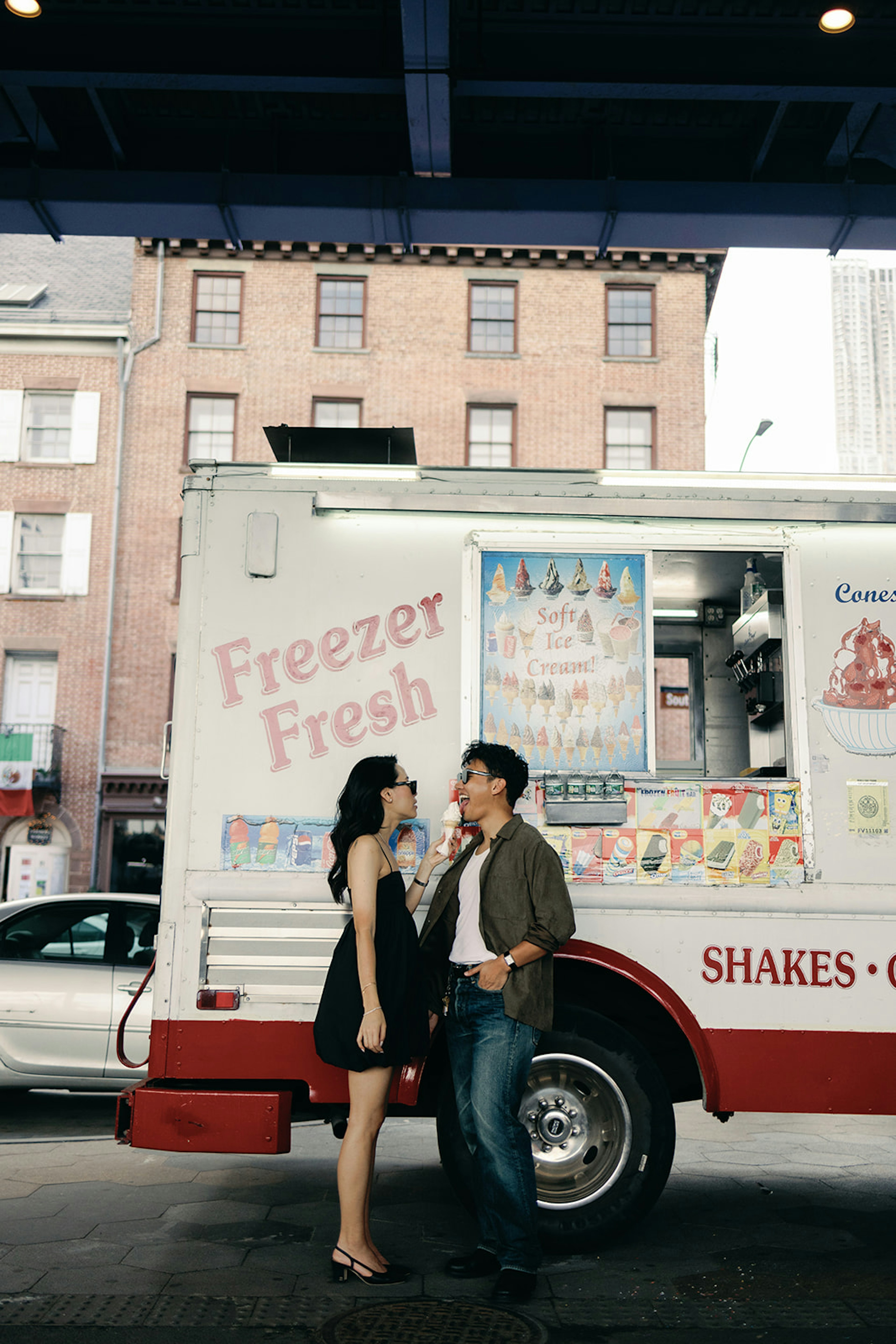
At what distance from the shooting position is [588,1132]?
4.66 meters

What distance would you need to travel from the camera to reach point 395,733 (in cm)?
481

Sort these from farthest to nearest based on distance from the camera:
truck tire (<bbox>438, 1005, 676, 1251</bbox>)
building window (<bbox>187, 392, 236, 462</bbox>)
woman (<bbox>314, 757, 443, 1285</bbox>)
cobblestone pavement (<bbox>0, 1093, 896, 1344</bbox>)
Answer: building window (<bbox>187, 392, 236, 462</bbox>) → truck tire (<bbox>438, 1005, 676, 1251</bbox>) → woman (<bbox>314, 757, 443, 1285</bbox>) → cobblestone pavement (<bbox>0, 1093, 896, 1344</bbox>)

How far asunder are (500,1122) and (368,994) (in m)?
0.70

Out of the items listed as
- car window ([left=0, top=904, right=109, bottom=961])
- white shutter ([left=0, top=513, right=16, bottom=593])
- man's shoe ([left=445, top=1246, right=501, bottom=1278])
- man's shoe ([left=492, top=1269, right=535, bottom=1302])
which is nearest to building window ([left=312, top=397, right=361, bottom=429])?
white shutter ([left=0, top=513, right=16, bottom=593])

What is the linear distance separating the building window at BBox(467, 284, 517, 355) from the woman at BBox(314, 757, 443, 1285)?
66.2ft

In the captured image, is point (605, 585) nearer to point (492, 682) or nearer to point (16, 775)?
point (492, 682)

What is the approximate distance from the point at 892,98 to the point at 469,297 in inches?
716

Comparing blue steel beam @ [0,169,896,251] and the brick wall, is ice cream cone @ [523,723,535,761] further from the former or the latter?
the brick wall

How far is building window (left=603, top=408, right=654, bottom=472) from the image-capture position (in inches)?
901

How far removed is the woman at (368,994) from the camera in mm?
4195

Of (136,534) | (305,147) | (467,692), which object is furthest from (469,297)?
(467,692)

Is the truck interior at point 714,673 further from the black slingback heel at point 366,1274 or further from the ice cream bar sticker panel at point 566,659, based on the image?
the black slingback heel at point 366,1274

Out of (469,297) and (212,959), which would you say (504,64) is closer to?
(212,959)

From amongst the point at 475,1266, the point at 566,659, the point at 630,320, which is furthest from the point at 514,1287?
the point at 630,320
